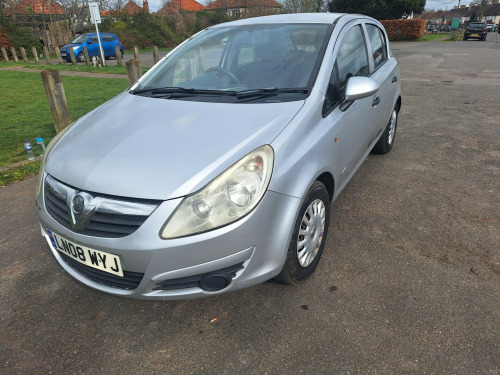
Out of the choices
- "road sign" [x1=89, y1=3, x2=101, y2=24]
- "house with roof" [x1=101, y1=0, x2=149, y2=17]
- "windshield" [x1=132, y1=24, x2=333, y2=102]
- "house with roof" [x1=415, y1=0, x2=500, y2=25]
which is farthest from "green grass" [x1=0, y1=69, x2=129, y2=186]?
"house with roof" [x1=415, y1=0, x2=500, y2=25]

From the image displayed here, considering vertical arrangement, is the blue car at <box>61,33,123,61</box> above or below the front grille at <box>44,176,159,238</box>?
below

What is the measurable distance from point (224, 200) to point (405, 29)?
3223 cm

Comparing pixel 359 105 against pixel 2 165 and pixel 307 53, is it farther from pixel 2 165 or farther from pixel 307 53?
pixel 2 165

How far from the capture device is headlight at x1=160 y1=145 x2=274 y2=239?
68.6 inches

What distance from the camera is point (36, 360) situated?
1943 millimetres

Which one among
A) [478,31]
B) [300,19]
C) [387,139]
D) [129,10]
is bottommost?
[478,31]

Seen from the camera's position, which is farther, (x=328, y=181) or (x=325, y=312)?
(x=328, y=181)

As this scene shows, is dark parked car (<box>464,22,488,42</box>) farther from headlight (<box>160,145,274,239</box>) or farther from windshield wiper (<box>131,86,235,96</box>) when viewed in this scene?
headlight (<box>160,145,274,239</box>)

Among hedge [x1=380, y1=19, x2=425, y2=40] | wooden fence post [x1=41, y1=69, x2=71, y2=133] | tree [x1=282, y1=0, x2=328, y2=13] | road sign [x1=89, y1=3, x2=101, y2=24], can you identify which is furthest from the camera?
hedge [x1=380, y1=19, x2=425, y2=40]

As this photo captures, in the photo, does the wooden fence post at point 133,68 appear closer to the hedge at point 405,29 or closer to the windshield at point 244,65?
the windshield at point 244,65

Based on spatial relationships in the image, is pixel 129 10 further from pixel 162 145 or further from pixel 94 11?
pixel 162 145

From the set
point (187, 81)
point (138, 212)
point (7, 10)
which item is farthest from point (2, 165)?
point (7, 10)

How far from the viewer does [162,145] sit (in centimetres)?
205

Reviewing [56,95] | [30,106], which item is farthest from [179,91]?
[30,106]
